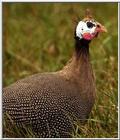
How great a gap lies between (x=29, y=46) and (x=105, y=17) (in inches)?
30.9

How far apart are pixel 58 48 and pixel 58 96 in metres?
1.82

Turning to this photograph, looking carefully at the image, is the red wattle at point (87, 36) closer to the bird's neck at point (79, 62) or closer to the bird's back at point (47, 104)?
the bird's neck at point (79, 62)

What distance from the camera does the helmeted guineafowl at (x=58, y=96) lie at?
409 cm

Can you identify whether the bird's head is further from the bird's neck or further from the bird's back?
the bird's back

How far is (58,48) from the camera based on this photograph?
5914 millimetres

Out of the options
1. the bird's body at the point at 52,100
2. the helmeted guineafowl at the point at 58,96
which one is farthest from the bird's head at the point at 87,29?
the bird's body at the point at 52,100

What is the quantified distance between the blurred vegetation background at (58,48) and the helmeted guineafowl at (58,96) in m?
0.09

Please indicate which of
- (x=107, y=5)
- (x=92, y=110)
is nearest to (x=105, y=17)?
(x=107, y=5)

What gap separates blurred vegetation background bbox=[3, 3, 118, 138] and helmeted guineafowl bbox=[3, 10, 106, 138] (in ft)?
0.29

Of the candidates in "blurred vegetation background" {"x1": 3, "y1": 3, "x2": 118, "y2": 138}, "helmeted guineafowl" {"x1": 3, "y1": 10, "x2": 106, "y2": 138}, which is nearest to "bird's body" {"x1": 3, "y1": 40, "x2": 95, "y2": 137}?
"helmeted guineafowl" {"x1": 3, "y1": 10, "x2": 106, "y2": 138}

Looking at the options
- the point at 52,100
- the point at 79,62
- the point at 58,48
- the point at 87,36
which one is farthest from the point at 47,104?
the point at 58,48

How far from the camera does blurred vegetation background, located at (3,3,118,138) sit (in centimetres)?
441

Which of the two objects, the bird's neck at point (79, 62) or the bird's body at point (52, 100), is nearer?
the bird's body at point (52, 100)

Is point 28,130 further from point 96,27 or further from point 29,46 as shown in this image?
point 29,46
